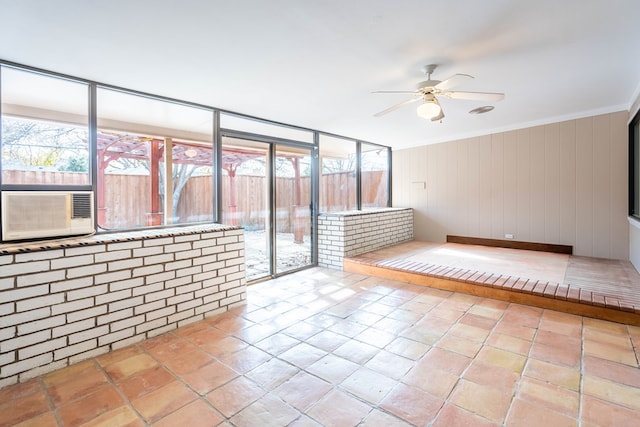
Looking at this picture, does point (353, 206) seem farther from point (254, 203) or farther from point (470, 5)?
point (470, 5)

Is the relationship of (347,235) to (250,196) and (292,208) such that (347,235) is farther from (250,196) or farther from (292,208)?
(250,196)

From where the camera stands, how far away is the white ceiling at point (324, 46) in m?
1.86

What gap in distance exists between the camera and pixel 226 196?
12.5 feet

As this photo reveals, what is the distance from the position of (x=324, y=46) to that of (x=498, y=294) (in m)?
3.02

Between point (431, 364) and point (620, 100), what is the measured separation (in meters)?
4.30

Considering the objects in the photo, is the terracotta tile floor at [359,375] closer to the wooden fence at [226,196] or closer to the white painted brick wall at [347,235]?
the wooden fence at [226,196]

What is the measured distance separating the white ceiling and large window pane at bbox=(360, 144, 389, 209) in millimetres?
2627

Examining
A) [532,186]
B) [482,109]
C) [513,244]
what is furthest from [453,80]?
[513,244]

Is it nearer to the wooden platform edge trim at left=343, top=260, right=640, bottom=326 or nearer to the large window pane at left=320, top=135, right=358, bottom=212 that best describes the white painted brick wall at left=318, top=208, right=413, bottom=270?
the wooden platform edge trim at left=343, top=260, right=640, bottom=326

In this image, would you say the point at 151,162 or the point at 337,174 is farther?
the point at 337,174

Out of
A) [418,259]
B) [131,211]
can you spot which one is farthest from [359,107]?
[131,211]

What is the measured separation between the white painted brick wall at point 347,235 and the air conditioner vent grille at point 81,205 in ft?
10.2

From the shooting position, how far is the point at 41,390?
6.32ft

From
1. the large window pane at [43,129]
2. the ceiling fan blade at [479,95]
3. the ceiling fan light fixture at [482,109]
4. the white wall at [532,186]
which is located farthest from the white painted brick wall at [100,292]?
the white wall at [532,186]
